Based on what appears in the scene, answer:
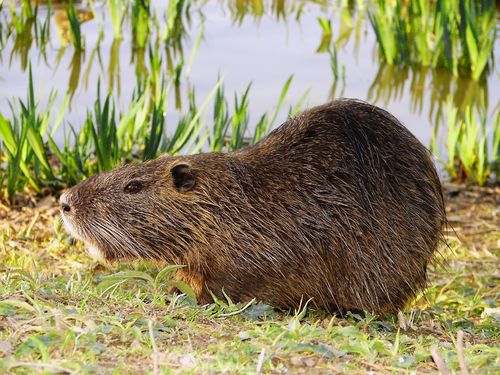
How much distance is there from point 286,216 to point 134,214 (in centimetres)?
56

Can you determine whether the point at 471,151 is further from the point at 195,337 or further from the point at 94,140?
the point at 195,337

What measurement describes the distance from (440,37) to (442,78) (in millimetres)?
494

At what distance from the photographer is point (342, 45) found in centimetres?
941

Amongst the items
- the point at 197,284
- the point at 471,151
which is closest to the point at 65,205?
the point at 197,284

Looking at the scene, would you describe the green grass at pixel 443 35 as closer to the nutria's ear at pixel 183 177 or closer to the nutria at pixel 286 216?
the nutria at pixel 286 216

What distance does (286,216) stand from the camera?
3.45m

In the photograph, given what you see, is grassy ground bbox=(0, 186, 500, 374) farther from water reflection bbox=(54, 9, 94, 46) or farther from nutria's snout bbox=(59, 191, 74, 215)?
water reflection bbox=(54, 9, 94, 46)

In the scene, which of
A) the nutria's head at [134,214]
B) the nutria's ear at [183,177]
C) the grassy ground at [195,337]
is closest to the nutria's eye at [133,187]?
the nutria's head at [134,214]

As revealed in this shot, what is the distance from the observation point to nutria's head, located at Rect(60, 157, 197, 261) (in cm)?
340

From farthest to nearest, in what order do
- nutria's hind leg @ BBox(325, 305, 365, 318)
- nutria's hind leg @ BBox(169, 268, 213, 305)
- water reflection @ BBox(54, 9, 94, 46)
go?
water reflection @ BBox(54, 9, 94, 46)
nutria's hind leg @ BBox(325, 305, 365, 318)
nutria's hind leg @ BBox(169, 268, 213, 305)

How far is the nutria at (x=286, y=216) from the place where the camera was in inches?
134

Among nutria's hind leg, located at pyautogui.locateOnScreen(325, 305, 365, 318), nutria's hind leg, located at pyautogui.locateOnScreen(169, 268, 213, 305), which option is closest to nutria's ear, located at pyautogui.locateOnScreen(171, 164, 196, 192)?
nutria's hind leg, located at pyautogui.locateOnScreen(169, 268, 213, 305)

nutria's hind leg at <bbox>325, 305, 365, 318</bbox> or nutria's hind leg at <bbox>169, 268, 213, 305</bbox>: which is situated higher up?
nutria's hind leg at <bbox>169, 268, 213, 305</bbox>

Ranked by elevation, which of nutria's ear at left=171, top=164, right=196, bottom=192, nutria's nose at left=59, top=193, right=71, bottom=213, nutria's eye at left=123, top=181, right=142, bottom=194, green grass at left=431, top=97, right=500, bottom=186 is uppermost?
nutria's ear at left=171, top=164, right=196, bottom=192
